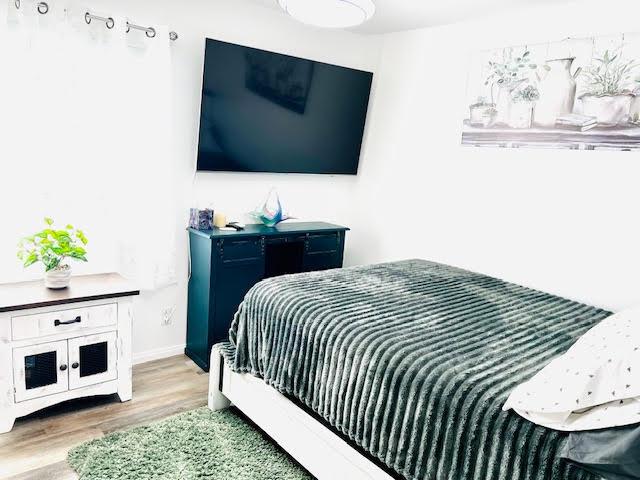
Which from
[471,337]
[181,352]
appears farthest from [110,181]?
[471,337]

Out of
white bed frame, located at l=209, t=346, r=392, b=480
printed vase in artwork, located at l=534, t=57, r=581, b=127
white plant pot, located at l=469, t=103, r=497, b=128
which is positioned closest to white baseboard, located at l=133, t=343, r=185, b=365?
white bed frame, located at l=209, t=346, r=392, b=480

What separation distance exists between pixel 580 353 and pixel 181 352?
257cm

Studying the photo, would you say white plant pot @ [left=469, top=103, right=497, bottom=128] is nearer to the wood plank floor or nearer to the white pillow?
the white pillow

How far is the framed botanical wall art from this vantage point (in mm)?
2637

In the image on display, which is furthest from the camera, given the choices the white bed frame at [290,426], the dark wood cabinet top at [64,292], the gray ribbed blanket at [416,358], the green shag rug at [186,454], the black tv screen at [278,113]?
the black tv screen at [278,113]

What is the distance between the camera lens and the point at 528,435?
4.66ft

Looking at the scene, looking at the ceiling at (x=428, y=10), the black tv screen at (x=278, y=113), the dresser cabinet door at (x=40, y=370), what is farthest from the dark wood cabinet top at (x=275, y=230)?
the ceiling at (x=428, y=10)

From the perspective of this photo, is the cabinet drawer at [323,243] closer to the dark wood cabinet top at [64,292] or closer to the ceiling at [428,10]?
the dark wood cabinet top at [64,292]

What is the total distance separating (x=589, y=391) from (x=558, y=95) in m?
2.12

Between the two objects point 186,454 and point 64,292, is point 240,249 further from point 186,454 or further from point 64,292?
point 186,454

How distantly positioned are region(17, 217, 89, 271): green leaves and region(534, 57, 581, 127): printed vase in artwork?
275cm

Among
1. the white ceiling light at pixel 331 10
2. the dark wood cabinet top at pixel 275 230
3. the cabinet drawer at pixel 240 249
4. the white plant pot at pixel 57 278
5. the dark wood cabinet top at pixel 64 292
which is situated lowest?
the dark wood cabinet top at pixel 64 292

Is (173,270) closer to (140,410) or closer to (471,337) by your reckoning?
(140,410)

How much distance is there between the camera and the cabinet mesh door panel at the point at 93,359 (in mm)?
2518
